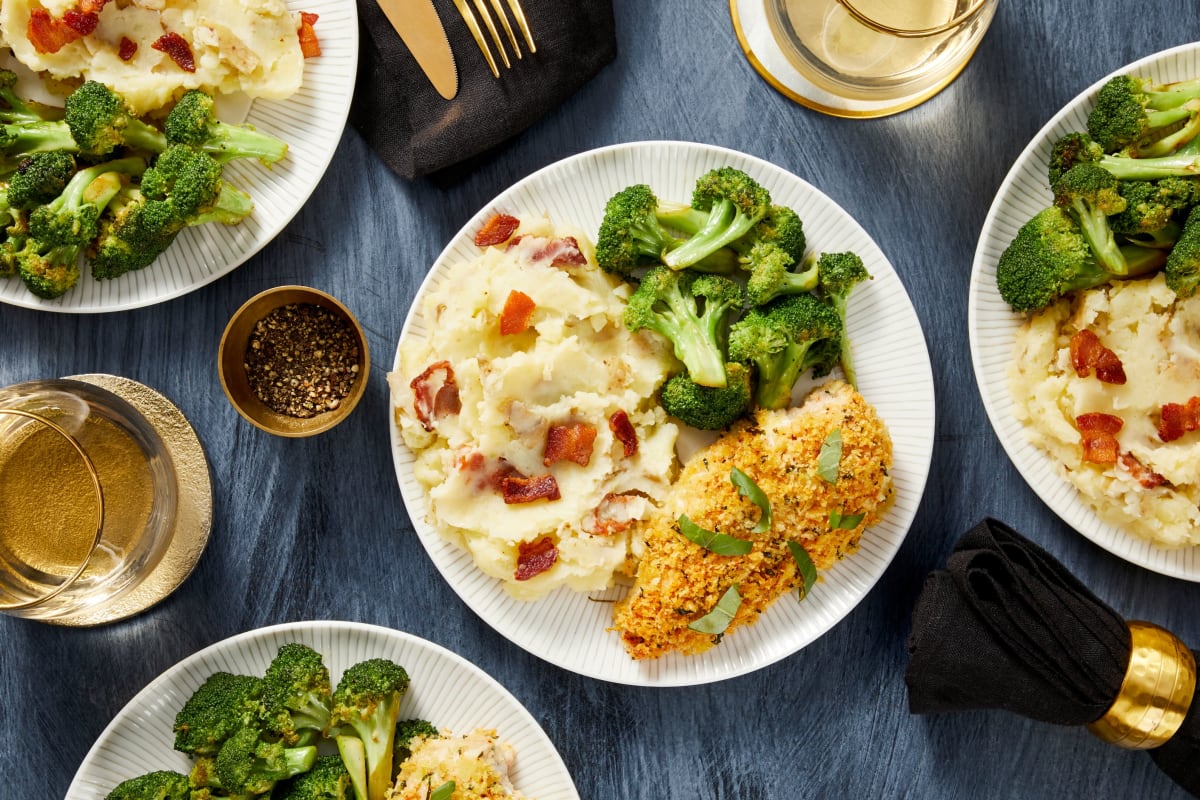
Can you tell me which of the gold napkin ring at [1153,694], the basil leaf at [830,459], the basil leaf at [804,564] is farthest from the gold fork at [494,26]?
the gold napkin ring at [1153,694]

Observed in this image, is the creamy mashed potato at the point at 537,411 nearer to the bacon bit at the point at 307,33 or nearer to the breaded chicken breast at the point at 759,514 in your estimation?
the breaded chicken breast at the point at 759,514

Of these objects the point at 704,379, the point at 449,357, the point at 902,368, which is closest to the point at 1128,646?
the point at 902,368

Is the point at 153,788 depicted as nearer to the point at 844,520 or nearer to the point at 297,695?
the point at 297,695

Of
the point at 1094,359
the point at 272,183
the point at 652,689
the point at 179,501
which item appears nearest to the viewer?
the point at 1094,359

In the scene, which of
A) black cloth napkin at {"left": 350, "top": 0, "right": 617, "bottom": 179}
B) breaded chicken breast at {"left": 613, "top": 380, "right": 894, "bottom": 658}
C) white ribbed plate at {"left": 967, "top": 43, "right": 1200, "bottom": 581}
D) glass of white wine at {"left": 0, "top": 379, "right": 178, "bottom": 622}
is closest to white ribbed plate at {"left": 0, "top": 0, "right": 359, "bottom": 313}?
black cloth napkin at {"left": 350, "top": 0, "right": 617, "bottom": 179}

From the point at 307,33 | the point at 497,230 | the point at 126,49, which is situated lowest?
the point at 497,230

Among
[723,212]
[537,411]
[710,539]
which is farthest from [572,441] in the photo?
[723,212]

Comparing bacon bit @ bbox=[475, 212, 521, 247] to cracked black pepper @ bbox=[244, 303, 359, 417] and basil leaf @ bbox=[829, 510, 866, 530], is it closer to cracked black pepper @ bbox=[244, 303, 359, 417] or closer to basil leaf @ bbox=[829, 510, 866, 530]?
cracked black pepper @ bbox=[244, 303, 359, 417]
